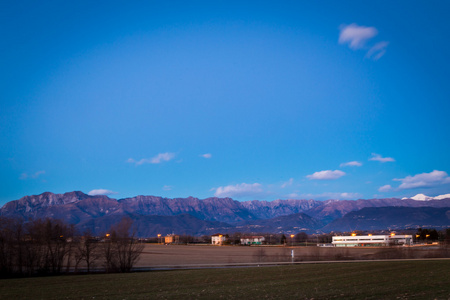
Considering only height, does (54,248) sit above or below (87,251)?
above

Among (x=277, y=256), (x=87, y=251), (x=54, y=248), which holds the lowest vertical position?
(x=277, y=256)

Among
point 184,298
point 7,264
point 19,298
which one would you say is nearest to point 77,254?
point 7,264

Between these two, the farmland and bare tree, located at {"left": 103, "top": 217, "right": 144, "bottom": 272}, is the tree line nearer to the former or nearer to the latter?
bare tree, located at {"left": 103, "top": 217, "right": 144, "bottom": 272}

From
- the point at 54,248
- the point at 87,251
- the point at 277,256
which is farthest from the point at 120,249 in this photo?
the point at 277,256

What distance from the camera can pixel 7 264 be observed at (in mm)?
64750

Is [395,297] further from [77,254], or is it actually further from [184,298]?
[77,254]

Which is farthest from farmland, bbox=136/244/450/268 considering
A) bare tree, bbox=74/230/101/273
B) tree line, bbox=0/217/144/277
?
bare tree, bbox=74/230/101/273

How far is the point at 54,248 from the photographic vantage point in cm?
7256

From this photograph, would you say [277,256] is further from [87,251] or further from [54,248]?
[54,248]

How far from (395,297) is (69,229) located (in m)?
72.0

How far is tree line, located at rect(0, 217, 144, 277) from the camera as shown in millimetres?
67062

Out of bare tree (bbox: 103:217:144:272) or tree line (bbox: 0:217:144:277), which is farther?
bare tree (bbox: 103:217:144:272)

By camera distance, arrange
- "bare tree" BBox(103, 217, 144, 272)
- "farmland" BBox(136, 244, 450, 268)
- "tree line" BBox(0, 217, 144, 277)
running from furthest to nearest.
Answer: "farmland" BBox(136, 244, 450, 268), "bare tree" BBox(103, 217, 144, 272), "tree line" BBox(0, 217, 144, 277)

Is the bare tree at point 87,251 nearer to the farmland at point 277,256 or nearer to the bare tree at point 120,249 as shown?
the bare tree at point 120,249
